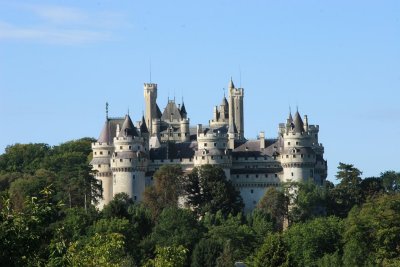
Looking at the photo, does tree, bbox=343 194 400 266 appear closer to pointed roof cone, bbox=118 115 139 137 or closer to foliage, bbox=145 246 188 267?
pointed roof cone, bbox=118 115 139 137

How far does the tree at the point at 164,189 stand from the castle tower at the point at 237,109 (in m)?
12.6

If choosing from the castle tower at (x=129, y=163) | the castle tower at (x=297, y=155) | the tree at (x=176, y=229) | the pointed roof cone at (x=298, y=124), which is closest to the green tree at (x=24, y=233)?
the tree at (x=176, y=229)

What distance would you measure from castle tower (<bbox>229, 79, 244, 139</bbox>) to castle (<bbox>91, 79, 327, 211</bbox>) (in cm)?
331

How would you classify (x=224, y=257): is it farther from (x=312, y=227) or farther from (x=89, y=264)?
(x=89, y=264)

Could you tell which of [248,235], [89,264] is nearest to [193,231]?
[248,235]

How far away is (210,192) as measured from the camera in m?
117

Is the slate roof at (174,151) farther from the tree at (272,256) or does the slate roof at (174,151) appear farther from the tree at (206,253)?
the tree at (272,256)

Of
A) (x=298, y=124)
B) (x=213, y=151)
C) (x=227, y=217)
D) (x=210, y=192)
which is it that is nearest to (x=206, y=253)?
(x=227, y=217)

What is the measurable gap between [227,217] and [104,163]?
1261cm

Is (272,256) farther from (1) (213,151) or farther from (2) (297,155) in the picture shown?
(1) (213,151)

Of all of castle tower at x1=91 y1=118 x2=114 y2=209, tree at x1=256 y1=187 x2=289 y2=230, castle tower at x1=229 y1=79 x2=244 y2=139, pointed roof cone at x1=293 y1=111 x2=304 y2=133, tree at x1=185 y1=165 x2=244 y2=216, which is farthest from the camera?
castle tower at x1=229 y1=79 x2=244 y2=139

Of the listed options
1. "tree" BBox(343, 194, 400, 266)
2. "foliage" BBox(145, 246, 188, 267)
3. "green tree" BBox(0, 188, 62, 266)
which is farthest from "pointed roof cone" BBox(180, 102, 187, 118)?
"green tree" BBox(0, 188, 62, 266)

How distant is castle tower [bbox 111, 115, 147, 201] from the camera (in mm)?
120062

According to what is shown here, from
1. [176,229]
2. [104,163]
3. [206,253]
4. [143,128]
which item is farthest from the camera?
[143,128]
